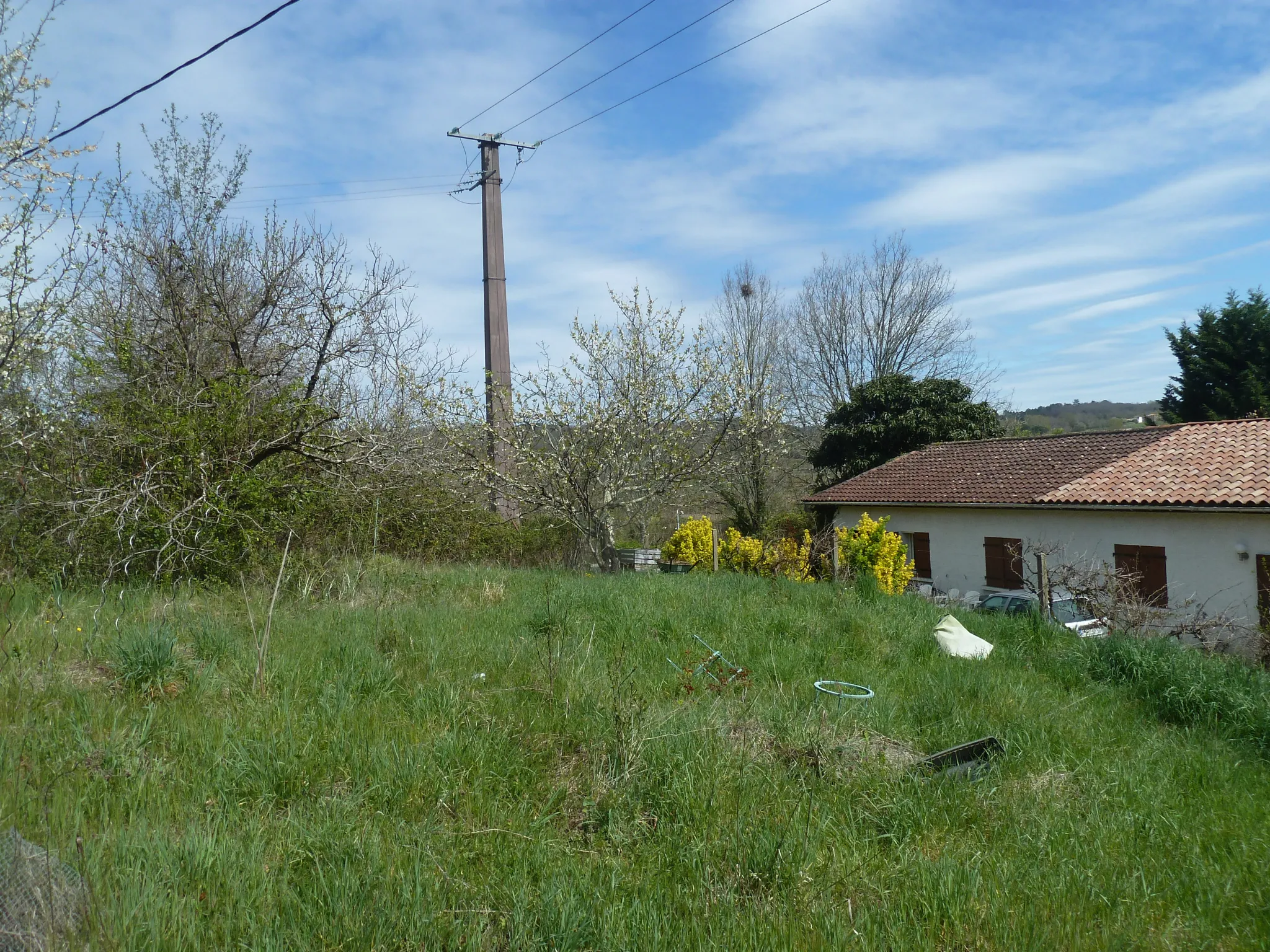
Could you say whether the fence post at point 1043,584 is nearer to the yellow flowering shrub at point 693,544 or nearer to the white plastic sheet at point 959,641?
the white plastic sheet at point 959,641

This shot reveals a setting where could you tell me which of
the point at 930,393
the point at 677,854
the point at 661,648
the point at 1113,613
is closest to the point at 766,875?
the point at 677,854

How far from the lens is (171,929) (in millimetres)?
2418

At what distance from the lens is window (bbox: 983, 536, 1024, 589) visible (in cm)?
2128

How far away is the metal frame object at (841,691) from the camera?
5348mm

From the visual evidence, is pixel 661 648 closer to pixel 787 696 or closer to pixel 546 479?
pixel 787 696

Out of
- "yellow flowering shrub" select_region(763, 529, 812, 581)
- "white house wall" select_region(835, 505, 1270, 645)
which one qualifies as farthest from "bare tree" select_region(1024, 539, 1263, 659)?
"yellow flowering shrub" select_region(763, 529, 812, 581)

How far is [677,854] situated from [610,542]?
1288 cm

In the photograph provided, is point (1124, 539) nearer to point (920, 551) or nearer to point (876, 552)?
point (876, 552)

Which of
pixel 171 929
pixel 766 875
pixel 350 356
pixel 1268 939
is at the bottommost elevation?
pixel 1268 939

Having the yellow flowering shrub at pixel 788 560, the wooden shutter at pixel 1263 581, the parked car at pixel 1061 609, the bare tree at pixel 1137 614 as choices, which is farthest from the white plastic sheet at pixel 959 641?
the wooden shutter at pixel 1263 581

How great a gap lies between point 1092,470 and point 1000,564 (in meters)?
3.35

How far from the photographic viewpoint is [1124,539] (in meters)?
18.6

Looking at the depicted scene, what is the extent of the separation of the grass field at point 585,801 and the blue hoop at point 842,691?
0.26 feet

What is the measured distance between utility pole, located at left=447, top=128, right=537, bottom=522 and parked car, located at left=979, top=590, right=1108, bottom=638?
9140 mm
